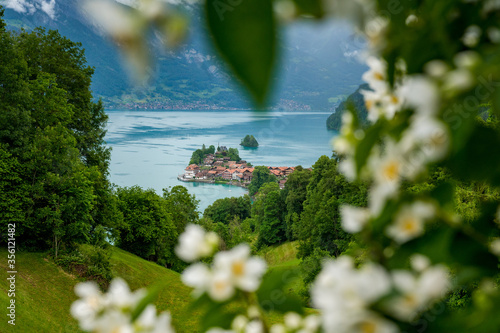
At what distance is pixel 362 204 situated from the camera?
39.7ft

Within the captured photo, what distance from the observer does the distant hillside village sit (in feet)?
117

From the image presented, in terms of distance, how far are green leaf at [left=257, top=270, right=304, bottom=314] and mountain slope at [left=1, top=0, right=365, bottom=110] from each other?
0.87 ft

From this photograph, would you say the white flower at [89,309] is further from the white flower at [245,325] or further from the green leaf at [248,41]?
the green leaf at [248,41]

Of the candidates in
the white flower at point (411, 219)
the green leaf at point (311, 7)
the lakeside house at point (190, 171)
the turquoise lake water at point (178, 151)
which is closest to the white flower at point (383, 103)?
the white flower at point (411, 219)

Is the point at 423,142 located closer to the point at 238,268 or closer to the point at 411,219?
the point at 411,219

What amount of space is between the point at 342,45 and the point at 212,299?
449mm

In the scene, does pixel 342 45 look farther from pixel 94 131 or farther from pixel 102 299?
pixel 94 131

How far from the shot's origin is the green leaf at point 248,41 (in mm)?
200

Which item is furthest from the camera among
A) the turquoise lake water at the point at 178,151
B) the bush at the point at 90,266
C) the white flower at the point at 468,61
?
the turquoise lake water at the point at 178,151

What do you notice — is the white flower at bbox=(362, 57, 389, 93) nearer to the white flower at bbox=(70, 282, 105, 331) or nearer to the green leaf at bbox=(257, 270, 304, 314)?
the green leaf at bbox=(257, 270, 304, 314)

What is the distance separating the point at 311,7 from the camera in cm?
25

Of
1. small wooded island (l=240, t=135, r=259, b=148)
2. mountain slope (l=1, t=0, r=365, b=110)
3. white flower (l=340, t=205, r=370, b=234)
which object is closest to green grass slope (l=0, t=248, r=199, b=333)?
mountain slope (l=1, t=0, r=365, b=110)

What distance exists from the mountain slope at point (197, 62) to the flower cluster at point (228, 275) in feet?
0.71

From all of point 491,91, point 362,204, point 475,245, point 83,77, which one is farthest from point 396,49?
point 83,77
